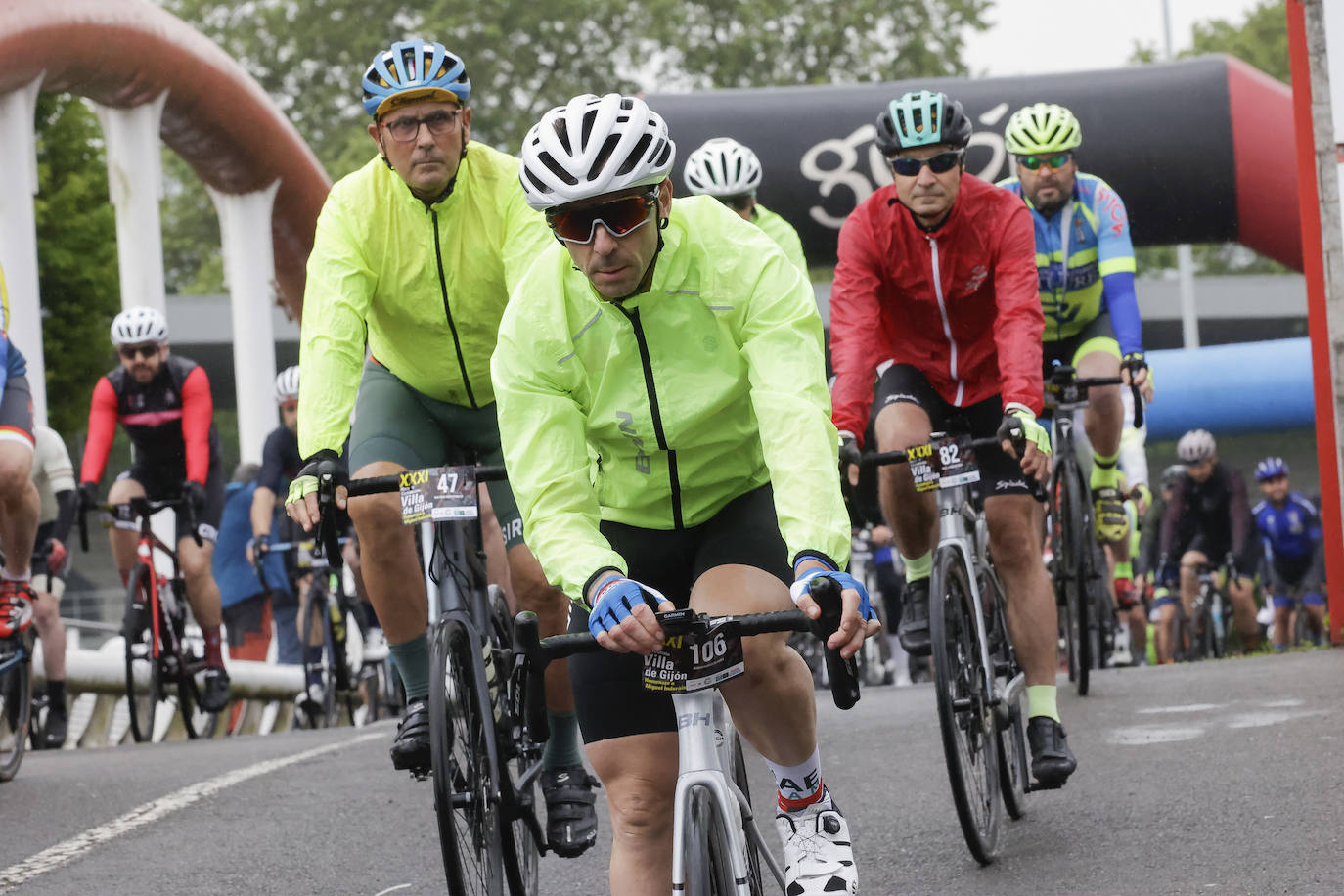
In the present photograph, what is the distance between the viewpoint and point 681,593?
173 inches

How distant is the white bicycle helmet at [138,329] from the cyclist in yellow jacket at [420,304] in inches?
236

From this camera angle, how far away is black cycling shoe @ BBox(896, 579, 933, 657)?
6.43 meters

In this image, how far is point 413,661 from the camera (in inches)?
233

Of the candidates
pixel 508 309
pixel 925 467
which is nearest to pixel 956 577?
pixel 925 467

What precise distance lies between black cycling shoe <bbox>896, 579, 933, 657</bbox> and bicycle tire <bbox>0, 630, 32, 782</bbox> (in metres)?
4.71

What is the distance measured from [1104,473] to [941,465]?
4.46 m

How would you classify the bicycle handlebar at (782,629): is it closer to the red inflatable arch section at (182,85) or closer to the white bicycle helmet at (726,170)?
the white bicycle helmet at (726,170)

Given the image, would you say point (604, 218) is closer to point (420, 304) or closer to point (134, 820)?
point (420, 304)

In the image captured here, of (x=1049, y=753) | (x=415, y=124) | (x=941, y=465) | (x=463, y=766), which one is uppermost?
(x=415, y=124)

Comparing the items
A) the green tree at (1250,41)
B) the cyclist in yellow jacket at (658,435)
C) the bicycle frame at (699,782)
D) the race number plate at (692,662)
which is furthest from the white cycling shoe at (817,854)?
the green tree at (1250,41)

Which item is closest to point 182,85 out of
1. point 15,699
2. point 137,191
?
point 137,191

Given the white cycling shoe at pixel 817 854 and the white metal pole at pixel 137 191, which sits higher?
the white metal pole at pixel 137 191

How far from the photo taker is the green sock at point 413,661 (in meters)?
5.89

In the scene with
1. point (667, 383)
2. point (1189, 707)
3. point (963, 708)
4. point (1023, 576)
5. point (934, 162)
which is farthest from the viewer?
point (1189, 707)
